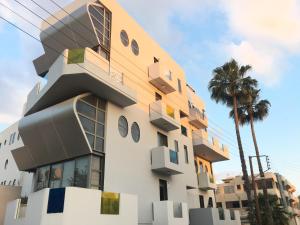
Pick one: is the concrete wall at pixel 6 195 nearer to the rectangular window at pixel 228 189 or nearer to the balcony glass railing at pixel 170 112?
the balcony glass railing at pixel 170 112

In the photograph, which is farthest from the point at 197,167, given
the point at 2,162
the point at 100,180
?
the point at 2,162

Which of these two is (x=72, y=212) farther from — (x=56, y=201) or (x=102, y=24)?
(x=102, y=24)

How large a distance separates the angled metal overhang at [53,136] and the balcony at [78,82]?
842 mm

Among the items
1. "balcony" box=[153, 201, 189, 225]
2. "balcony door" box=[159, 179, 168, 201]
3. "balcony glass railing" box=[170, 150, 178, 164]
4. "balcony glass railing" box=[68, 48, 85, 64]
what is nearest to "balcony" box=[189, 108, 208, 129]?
"balcony glass railing" box=[170, 150, 178, 164]

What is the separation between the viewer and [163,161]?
2123cm

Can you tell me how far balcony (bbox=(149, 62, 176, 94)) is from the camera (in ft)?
81.6

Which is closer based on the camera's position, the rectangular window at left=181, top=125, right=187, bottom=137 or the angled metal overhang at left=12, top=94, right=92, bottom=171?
the angled metal overhang at left=12, top=94, right=92, bottom=171

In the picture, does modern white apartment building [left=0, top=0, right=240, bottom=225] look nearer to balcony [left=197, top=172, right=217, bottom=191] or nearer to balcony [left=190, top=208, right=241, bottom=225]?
balcony [left=190, top=208, right=241, bottom=225]

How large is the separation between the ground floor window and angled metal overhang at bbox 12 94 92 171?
1.44ft

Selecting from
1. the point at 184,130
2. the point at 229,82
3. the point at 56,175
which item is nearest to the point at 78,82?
the point at 56,175

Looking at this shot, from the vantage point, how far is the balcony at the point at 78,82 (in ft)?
51.7

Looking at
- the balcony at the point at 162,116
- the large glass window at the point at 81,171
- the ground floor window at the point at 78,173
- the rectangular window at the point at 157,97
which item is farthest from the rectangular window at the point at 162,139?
the large glass window at the point at 81,171

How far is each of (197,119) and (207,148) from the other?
3.48 meters

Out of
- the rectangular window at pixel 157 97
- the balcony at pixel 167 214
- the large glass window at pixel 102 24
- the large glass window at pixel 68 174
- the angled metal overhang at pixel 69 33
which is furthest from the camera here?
the rectangular window at pixel 157 97
